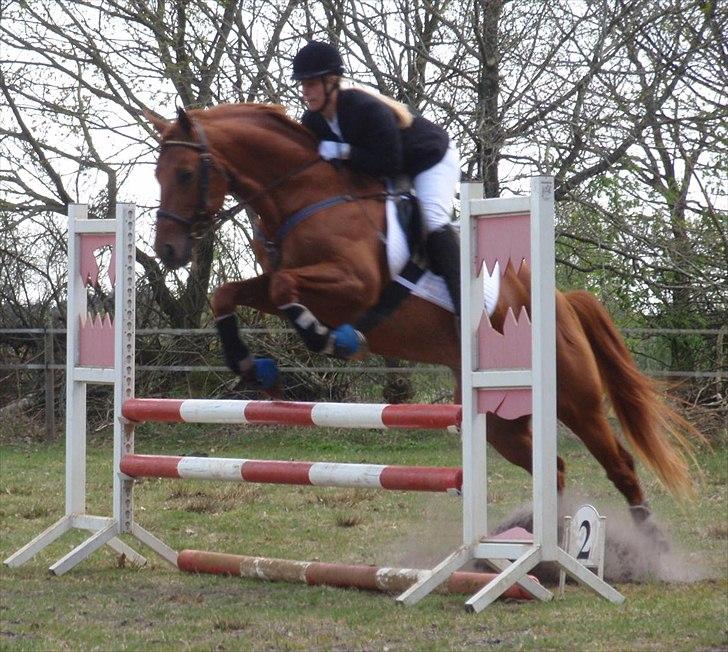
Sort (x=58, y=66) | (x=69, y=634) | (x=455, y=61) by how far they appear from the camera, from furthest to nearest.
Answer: (x=58, y=66) → (x=455, y=61) → (x=69, y=634)

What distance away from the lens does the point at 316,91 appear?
434cm

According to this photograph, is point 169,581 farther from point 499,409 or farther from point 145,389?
point 145,389

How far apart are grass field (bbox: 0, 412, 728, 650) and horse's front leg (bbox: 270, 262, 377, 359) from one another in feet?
2.84

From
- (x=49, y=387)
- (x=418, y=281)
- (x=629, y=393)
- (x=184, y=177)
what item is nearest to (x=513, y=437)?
(x=629, y=393)

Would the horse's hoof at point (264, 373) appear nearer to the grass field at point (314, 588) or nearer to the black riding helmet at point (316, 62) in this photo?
the grass field at point (314, 588)

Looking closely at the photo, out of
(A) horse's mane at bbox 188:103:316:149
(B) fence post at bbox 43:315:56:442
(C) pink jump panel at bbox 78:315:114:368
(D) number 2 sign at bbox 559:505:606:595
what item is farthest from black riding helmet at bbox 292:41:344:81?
(B) fence post at bbox 43:315:56:442

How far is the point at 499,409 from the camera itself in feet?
13.0

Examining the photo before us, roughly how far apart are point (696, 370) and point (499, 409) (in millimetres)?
6913

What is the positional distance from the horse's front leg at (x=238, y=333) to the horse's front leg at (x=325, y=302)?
22 cm

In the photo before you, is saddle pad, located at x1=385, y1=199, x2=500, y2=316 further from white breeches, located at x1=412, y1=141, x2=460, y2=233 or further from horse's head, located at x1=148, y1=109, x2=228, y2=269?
horse's head, located at x1=148, y1=109, x2=228, y2=269

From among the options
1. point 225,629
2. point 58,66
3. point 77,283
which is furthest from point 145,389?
point 225,629

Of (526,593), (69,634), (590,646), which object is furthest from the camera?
(526,593)

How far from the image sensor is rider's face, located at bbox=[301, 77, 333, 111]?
4301 millimetres

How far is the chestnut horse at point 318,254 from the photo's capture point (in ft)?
13.8
